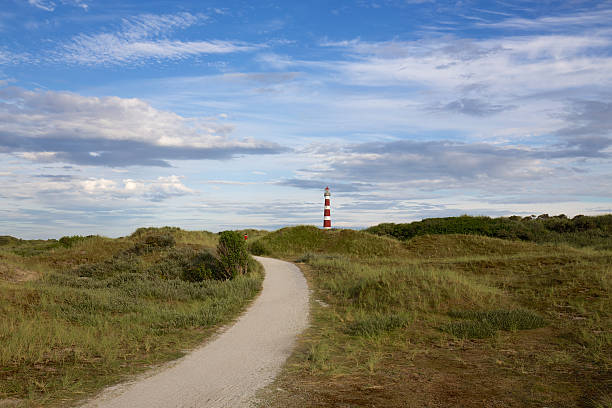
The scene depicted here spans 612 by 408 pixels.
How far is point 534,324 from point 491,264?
35.5 feet

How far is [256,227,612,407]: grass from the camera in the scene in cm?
610

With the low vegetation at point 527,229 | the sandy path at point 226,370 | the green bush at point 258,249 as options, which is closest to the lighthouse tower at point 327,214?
the low vegetation at point 527,229

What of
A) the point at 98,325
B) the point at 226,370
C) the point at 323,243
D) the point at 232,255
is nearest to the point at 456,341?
the point at 226,370

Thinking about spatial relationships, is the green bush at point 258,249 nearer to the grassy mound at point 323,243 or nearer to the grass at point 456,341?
the grassy mound at point 323,243

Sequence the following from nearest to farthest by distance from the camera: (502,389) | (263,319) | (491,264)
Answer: (502,389) < (263,319) < (491,264)

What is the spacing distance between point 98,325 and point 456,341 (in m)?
8.06

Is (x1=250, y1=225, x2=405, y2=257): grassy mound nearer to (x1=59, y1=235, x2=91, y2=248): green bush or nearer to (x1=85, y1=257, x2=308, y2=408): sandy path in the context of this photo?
(x1=59, y1=235, x2=91, y2=248): green bush

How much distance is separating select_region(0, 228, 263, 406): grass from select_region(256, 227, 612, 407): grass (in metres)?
2.65

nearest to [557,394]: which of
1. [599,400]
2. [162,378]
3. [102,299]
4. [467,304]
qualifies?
Result: [599,400]

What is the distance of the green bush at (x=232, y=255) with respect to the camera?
61.2 feet

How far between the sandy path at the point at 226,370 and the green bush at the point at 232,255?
20.8 ft

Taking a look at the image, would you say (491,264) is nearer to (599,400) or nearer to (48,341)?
(599,400)

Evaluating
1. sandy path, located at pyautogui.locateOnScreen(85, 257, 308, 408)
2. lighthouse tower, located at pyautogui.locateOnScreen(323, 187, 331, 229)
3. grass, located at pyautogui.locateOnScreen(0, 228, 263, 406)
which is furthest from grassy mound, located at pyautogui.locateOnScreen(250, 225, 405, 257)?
sandy path, located at pyautogui.locateOnScreen(85, 257, 308, 408)

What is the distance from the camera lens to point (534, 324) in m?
10.3
